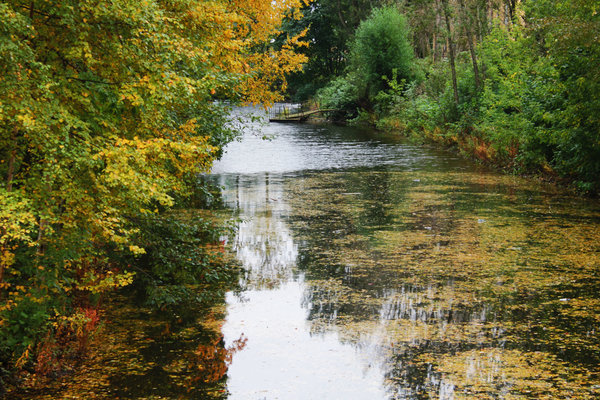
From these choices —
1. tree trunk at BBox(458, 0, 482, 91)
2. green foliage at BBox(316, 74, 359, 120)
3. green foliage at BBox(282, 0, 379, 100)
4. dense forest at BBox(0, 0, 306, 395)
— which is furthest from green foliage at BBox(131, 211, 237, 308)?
green foliage at BBox(282, 0, 379, 100)

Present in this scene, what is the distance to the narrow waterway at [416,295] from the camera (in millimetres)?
4953

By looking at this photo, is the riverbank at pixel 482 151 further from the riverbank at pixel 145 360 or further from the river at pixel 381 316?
the riverbank at pixel 145 360

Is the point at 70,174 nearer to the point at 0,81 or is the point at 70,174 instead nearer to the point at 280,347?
the point at 0,81

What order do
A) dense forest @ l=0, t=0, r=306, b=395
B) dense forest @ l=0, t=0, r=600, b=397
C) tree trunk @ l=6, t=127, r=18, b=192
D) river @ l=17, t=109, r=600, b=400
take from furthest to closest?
river @ l=17, t=109, r=600, b=400, tree trunk @ l=6, t=127, r=18, b=192, dense forest @ l=0, t=0, r=600, b=397, dense forest @ l=0, t=0, r=306, b=395

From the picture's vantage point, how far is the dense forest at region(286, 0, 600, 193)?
11.3 m

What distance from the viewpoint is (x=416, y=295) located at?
Answer: 22.9ft

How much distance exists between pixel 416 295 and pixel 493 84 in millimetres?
16402

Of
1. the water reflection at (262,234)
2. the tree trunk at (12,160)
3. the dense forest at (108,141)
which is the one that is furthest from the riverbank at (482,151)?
the tree trunk at (12,160)

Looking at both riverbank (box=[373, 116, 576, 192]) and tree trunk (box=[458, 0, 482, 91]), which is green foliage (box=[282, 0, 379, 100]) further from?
tree trunk (box=[458, 0, 482, 91])

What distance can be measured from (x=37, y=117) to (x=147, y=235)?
2.73 m

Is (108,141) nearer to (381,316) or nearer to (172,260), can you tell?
(172,260)

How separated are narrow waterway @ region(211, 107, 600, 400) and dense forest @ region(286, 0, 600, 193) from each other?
1.52 m

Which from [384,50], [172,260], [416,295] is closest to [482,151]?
[416,295]

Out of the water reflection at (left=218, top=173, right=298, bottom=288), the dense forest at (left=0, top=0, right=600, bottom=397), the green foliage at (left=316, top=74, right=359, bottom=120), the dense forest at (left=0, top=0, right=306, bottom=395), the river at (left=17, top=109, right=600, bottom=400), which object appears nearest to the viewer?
the dense forest at (left=0, top=0, right=306, bottom=395)
